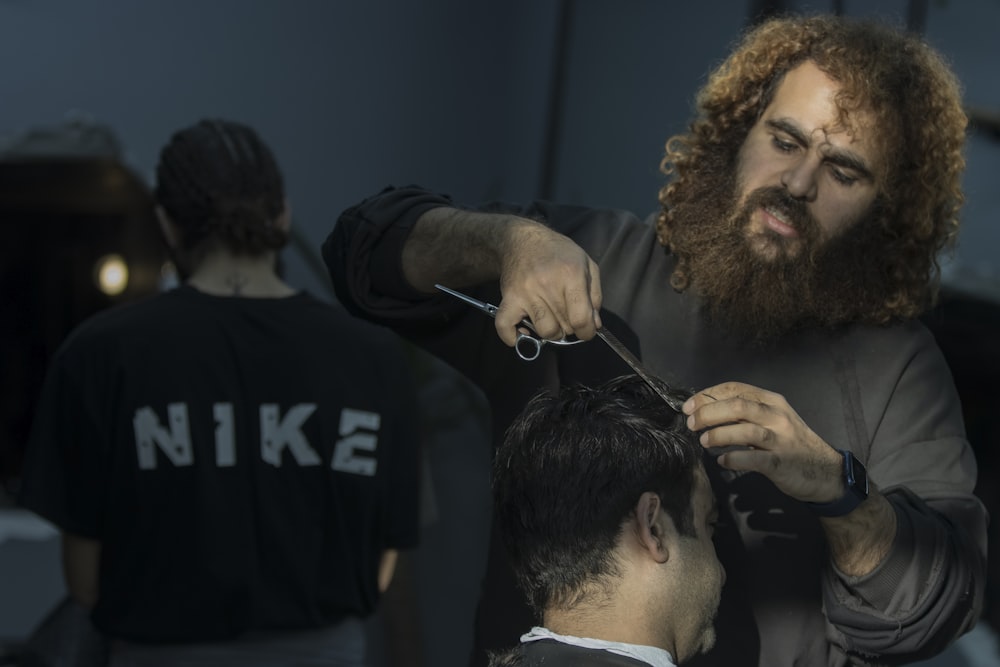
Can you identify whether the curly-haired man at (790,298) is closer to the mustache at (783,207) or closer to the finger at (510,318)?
the mustache at (783,207)

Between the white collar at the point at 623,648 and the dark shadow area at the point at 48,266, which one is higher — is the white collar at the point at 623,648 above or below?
above

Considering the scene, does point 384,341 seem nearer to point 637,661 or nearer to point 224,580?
point 224,580

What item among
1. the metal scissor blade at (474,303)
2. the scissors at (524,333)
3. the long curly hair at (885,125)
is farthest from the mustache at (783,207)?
the metal scissor blade at (474,303)

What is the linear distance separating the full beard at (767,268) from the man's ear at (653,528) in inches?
14.9

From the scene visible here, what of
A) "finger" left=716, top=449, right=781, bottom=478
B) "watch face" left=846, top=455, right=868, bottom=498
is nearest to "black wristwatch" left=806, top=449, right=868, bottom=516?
"watch face" left=846, top=455, right=868, bottom=498

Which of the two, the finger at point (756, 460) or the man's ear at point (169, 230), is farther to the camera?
the man's ear at point (169, 230)

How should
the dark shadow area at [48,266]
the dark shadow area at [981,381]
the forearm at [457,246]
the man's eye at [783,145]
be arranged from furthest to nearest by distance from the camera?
1. the dark shadow area at [48,266]
2. the dark shadow area at [981,381]
3. the man's eye at [783,145]
4. the forearm at [457,246]

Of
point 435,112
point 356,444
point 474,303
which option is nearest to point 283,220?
point 356,444

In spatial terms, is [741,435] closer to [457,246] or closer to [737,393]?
[737,393]

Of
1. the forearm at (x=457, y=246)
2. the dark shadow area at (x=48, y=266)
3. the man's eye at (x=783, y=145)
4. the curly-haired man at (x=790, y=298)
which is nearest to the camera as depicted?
the forearm at (x=457, y=246)

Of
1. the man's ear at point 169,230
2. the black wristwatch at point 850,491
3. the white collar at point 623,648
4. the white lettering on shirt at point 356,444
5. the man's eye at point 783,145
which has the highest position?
the man's eye at point 783,145

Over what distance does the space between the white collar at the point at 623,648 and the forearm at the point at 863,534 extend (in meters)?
0.25

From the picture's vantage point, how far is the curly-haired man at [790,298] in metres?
1.75

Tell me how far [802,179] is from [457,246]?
1.62 ft
